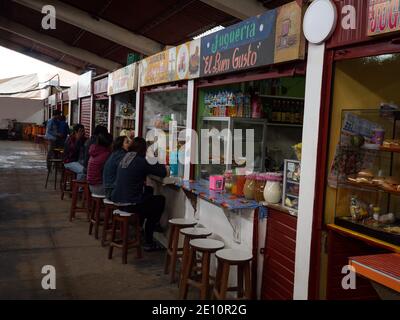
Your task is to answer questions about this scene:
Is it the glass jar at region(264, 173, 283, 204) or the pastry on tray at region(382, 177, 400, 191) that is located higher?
the pastry on tray at region(382, 177, 400, 191)

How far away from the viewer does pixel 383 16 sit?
7.34ft

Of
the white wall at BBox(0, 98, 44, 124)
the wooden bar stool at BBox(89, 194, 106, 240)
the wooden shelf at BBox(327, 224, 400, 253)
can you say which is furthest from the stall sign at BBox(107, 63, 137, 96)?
the white wall at BBox(0, 98, 44, 124)

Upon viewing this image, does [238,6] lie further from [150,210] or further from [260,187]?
[260,187]

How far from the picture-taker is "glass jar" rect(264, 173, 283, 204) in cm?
333

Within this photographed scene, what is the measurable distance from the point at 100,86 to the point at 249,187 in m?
6.69

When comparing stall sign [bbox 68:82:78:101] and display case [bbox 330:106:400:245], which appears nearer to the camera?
display case [bbox 330:106:400:245]

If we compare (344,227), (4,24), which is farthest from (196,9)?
(4,24)

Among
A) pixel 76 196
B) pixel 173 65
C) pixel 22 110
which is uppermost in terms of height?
pixel 22 110

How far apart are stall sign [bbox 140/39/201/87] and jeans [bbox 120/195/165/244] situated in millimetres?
1491

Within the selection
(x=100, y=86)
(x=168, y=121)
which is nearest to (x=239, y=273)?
(x=168, y=121)

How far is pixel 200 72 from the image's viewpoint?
438 centimetres

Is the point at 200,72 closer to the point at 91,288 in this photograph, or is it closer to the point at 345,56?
the point at 345,56

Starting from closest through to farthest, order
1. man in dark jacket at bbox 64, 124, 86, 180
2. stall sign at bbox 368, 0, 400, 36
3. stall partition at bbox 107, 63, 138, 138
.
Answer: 1. stall sign at bbox 368, 0, 400, 36
2. stall partition at bbox 107, 63, 138, 138
3. man in dark jacket at bbox 64, 124, 86, 180

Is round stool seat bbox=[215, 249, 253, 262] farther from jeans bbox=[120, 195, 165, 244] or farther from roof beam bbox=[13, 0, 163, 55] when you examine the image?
roof beam bbox=[13, 0, 163, 55]
